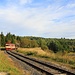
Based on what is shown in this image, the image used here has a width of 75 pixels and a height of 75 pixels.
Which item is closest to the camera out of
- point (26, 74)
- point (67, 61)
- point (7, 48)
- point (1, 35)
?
point (26, 74)

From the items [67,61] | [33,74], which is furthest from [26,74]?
[67,61]

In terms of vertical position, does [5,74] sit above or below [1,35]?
below

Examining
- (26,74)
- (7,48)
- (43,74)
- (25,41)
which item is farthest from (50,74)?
(25,41)

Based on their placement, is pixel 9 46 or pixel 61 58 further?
pixel 9 46

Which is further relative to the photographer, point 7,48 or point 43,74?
point 7,48

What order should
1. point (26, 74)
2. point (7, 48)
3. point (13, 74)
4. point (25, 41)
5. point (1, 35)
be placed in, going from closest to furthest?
1. point (13, 74)
2. point (26, 74)
3. point (7, 48)
4. point (1, 35)
5. point (25, 41)

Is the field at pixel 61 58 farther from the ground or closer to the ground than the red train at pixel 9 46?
closer to the ground

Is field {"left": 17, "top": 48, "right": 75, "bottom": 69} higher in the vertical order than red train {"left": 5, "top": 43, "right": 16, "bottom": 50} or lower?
lower

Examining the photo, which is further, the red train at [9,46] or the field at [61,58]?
the red train at [9,46]

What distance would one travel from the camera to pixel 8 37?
129 meters

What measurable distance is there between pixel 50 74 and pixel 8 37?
115 m

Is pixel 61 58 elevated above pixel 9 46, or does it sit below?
below

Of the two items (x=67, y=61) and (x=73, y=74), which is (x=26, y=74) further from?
(x=67, y=61)

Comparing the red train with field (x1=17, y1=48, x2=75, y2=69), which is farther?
the red train
